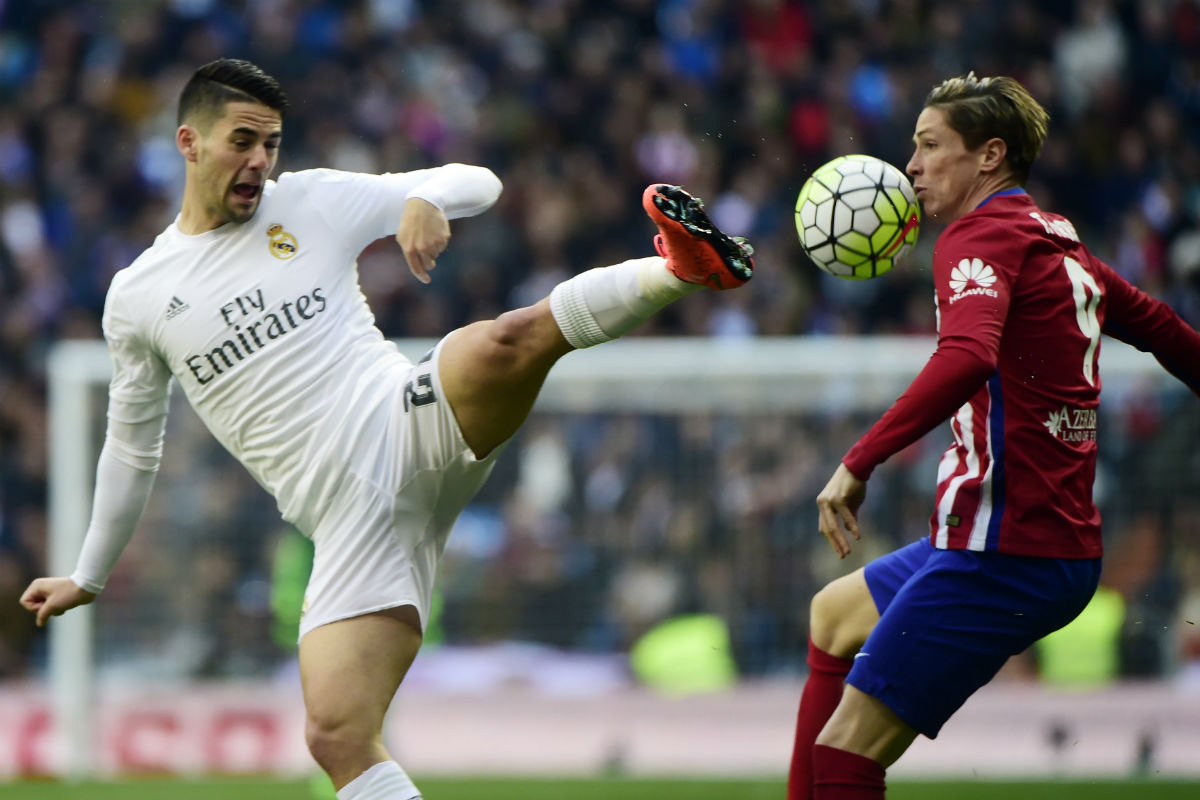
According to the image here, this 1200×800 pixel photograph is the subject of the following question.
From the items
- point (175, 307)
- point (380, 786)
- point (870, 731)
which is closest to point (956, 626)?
point (870, 731)

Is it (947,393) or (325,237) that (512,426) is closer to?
(325,237)

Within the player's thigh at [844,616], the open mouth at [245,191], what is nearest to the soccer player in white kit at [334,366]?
the open mouth at [245,191]

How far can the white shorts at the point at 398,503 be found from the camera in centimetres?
376

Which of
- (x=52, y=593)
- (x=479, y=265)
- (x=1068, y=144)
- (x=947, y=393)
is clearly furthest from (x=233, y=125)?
(x=1068, y=144)

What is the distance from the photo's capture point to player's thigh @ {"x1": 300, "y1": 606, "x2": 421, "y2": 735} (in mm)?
3518

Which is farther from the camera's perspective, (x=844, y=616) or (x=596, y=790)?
(x=596, y=790)

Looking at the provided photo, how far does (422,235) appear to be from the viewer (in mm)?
3572

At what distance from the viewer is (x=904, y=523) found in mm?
8055

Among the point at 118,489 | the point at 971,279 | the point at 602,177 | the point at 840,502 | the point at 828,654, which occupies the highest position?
the point at 602,177

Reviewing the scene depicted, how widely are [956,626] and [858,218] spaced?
1102 millimetres

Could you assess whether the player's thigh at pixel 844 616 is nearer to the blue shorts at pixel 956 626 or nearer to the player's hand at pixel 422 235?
the blue shorts at pixel 956 626

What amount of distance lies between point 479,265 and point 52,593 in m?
7.02

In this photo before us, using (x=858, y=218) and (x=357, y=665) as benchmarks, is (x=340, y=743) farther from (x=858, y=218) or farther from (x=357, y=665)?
(x=858, y=218)

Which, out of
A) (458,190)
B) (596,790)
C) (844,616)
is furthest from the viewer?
(596,790)
